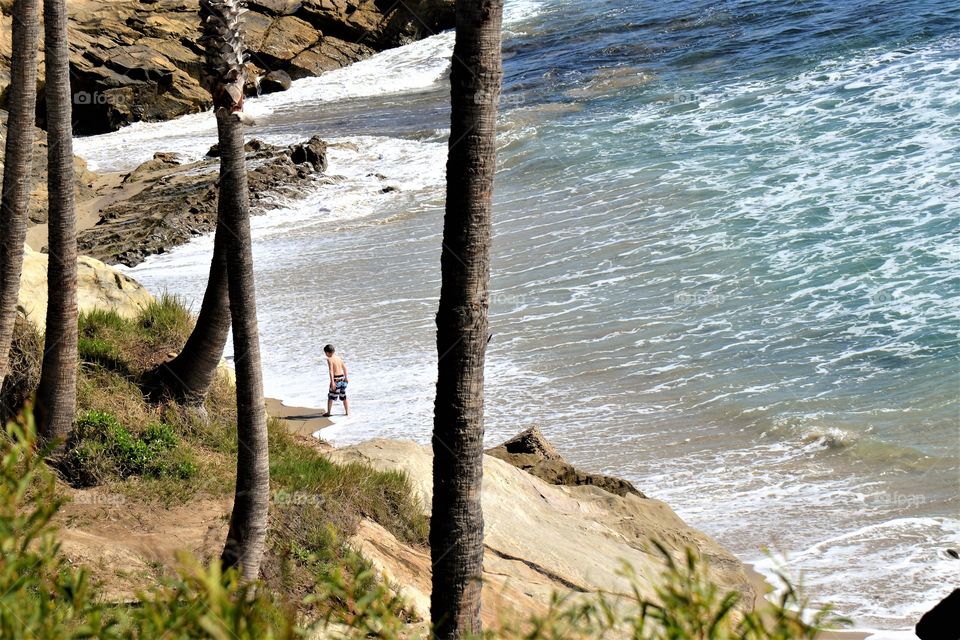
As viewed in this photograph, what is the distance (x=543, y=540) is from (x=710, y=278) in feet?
29.0

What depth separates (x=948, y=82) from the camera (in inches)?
947

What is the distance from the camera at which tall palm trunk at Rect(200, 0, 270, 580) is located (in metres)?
7.00

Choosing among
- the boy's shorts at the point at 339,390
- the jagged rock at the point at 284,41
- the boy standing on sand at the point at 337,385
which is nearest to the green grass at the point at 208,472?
the boy standing on sand at the point at 337,385

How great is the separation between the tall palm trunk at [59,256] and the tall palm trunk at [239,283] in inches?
69.3

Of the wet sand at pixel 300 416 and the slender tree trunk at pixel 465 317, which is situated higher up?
the slender tree trunk at pixel 465 317

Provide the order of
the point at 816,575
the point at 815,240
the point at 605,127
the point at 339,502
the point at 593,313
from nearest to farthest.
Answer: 1. the point at 339,502
2. the point at 816,575
3. the point at 593,313
4. the point at 815,240
5. the point at 605,127

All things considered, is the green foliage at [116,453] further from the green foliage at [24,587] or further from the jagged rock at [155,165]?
the jagged rock at [155,165]

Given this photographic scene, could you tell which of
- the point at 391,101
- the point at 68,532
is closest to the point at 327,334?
the point at 68,532

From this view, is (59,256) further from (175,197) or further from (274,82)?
(274,82)

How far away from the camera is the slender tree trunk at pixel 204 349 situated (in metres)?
8.72

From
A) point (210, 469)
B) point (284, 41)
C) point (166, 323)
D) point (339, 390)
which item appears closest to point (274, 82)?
point (284, 41)

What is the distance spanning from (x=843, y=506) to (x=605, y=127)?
17.4m

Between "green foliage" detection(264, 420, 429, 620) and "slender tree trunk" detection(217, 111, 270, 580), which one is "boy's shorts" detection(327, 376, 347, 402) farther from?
"slender tree trunk" detection(217, 111, 270, 580)

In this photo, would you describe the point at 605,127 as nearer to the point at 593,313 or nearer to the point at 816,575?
the point at 593,313
